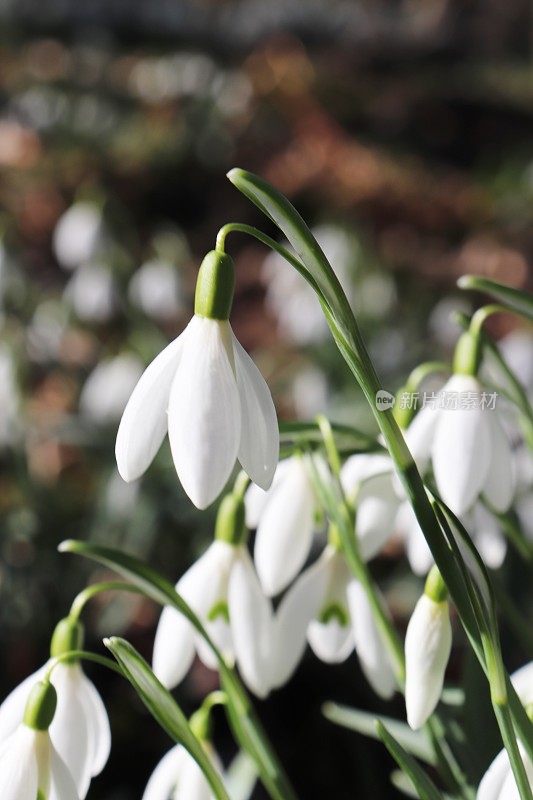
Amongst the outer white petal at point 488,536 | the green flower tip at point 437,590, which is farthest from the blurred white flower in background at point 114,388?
the green flower tip at point 437,590

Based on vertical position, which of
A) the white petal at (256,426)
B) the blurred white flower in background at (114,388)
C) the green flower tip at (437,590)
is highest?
the blurred white flower in background at (114,388)

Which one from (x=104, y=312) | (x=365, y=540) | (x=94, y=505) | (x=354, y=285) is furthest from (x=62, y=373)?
(x=365, y=540)

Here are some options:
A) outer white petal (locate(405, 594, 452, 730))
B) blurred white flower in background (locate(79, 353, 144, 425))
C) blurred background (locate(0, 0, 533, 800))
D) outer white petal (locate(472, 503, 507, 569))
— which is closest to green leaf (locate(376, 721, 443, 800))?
outer white petal (locate(405, 594, 452, 730))

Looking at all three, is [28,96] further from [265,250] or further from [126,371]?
[126,371]

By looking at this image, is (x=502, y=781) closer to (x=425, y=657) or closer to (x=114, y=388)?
(x=425, y=657)

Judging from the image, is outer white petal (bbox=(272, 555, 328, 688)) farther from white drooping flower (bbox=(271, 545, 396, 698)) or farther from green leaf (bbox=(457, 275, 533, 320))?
green leaf (bbox=(457, 275, 533, 320))

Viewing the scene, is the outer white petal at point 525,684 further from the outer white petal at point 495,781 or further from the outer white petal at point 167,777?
the outer white petal at point 167,777

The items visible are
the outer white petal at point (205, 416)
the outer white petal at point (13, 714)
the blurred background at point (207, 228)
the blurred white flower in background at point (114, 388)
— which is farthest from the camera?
the blurred white flower in background at point (114, 388)
